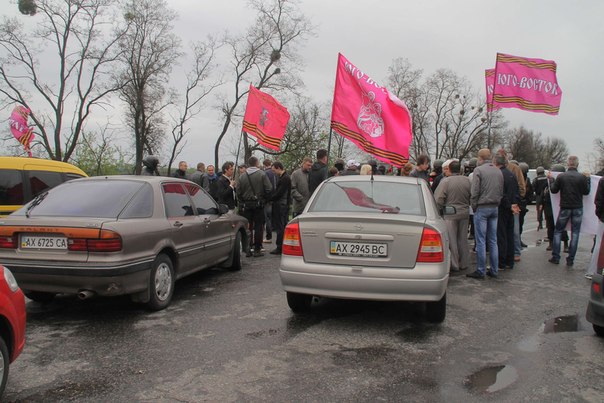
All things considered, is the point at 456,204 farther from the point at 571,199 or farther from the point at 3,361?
the point at 3,361

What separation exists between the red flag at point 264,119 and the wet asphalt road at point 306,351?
511 centimetres

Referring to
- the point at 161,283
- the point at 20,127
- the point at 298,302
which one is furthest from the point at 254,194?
the point at 20,127

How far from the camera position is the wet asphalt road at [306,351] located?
11.3 ft

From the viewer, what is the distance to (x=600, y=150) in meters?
66.1

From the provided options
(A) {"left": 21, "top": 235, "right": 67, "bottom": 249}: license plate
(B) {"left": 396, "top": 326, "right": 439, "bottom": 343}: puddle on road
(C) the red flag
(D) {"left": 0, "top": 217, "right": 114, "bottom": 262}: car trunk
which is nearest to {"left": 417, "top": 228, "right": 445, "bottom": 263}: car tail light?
(B) {"left": 396, "top": 326, "right": 439, "bottom": 343}: puddle on road

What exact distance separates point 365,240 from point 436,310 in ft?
3.75

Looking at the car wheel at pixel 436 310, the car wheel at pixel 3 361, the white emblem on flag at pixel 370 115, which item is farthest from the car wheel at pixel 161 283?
the white emblem on flag at pixel 370 115

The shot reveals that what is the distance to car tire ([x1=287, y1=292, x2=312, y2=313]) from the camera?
533 cm

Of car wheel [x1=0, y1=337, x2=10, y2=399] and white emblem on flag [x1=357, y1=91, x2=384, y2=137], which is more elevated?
white emblem on flag [x1=357, y1=91, x2=384, y2=137]

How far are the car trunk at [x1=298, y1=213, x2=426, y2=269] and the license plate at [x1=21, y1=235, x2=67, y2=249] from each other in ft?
8.00

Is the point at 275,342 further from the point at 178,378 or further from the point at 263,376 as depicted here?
the point at 178,378

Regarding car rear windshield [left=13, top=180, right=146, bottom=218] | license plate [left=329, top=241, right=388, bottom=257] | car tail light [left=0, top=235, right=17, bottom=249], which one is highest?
car rear windshield [left=13, top=180, right=146, bottom=218]

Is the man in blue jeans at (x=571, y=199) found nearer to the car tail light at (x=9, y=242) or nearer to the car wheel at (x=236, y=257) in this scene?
the car wheel at (x=236, y=257)

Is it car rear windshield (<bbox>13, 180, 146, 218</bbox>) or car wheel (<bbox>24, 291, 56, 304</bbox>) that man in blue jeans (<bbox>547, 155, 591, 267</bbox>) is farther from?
car wheel (<bbox>24, 291, 56, 304</bbox>)
